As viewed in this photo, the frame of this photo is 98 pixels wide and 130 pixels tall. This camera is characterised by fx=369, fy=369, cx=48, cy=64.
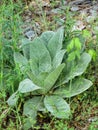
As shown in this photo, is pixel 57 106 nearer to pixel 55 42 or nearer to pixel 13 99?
pixel 13 99

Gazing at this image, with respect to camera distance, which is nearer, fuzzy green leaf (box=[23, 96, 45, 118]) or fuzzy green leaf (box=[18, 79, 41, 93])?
fuzzy green leaf (box=[18, 79, 41, 93])

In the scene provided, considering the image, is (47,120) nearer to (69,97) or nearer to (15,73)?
(69,97)

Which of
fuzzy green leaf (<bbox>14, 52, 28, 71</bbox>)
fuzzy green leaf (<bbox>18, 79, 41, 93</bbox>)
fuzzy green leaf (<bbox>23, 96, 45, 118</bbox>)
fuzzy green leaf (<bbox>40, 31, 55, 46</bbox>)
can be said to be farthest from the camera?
fuzzy green leaf (<bbox>40, 31, 55, 46</bbox>)

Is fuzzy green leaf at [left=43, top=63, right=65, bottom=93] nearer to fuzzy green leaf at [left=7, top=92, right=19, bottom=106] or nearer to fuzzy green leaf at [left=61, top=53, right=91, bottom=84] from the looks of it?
fuzzy green leaf at [left=61, top=53, right=91, bottom=84]

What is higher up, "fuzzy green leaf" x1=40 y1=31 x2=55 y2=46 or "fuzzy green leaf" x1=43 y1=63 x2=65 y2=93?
"fuzzy green leaf" x1=40 y1=31 x2=55 y2=46

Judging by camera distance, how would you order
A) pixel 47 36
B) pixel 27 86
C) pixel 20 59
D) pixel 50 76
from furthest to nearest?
pixel 47 36, pixel 20 59, pixel 50 76, pixel 27 86

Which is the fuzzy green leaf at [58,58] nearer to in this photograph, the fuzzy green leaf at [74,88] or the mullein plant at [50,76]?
the mullein plant at [50,76]

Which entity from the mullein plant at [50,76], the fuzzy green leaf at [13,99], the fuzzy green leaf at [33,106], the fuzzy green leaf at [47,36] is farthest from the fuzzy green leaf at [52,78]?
the fuzzy green leaf at [47,36]

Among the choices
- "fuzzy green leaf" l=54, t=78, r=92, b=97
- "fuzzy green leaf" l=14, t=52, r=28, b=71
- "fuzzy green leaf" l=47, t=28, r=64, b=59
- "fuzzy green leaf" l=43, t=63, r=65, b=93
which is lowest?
"fuzzy green leaf" l=54, t=78, r=92, b=97

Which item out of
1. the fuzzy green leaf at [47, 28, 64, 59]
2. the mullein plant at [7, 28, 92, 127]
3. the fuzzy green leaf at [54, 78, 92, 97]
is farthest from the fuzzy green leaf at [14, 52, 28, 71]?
the fuzzy green leaf at [54, 78, 92, 97]

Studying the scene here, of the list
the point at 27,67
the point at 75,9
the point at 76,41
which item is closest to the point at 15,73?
the point at 27,67

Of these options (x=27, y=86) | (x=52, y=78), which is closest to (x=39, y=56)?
(x=52, y=78)
